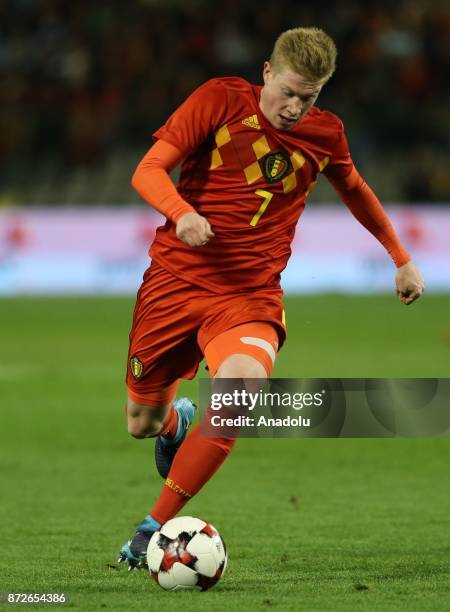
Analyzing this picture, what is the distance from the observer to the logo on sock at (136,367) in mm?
5379

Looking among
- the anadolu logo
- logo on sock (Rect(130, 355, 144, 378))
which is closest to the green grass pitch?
logo on sock (Rect(130, 355, 144, 378))

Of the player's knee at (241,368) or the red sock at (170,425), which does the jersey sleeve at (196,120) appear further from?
the red sock at (170,425)

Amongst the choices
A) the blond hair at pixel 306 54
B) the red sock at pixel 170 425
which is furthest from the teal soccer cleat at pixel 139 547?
the blond hair at pixel 306 54

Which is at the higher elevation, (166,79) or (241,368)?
(166,79)

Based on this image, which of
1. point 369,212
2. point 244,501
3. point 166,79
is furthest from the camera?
point 166,79

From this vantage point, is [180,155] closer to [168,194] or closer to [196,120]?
[196,120]

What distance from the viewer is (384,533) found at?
18.5 feet

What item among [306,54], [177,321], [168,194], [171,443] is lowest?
[171,443]

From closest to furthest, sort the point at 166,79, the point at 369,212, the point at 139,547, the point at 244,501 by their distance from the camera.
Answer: the point at 139,547 → the point at 369,212 → the point at 244,501 → the point at 166,79

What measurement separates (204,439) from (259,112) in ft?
4.22

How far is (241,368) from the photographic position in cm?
471

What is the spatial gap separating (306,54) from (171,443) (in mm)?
1870

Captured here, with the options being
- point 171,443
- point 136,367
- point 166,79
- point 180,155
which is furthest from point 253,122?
point 166,79

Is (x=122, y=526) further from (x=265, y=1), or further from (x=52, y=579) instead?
(x=265, y=1)
